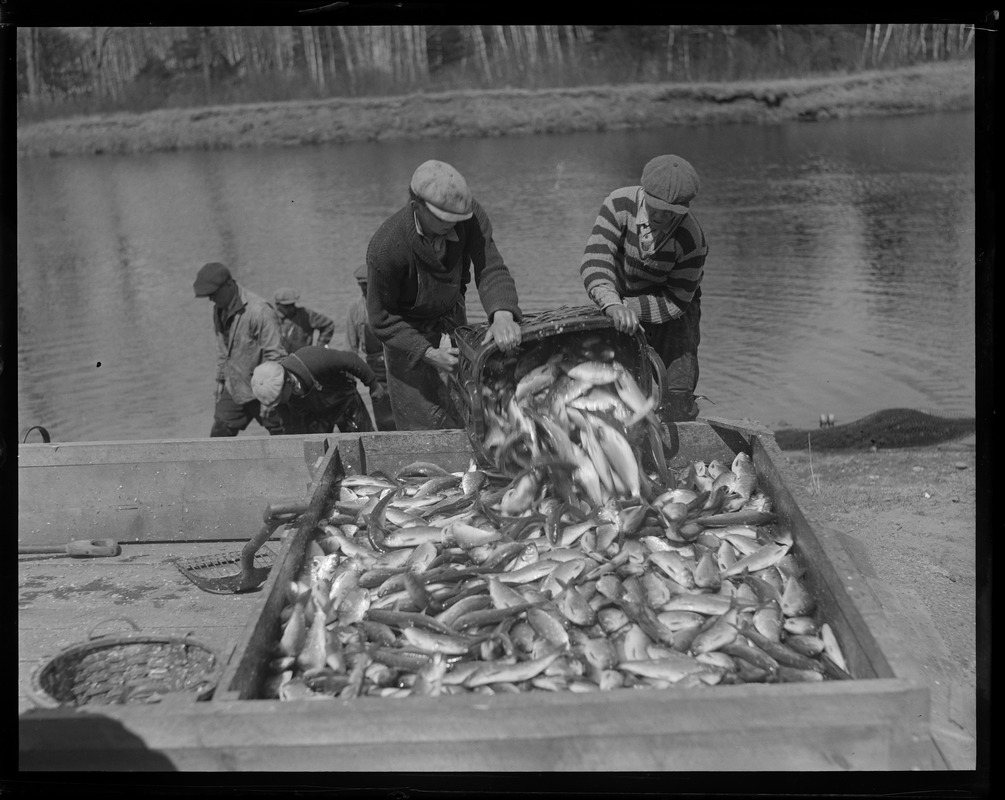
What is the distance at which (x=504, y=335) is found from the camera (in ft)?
16.0

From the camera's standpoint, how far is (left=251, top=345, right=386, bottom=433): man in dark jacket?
685 centimetres

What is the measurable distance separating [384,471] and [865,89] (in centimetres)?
2228

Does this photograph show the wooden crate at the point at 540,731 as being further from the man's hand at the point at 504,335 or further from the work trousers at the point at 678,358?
the work trousers at the point at 678,358

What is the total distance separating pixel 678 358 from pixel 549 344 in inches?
48.2

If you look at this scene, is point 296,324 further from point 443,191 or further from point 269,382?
point 443,191

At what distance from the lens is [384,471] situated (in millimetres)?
5578

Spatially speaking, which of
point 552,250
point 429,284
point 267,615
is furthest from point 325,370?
point 552,250

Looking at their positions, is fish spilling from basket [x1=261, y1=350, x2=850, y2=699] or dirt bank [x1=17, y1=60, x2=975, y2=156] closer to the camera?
fish spilling from basket [x1=261, y1=350, x2=850, y2=699]

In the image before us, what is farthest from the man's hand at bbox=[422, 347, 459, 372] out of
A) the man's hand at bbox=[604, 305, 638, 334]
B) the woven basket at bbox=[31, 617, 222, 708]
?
the woven basket at bbox=[31, 617, 222, 708]

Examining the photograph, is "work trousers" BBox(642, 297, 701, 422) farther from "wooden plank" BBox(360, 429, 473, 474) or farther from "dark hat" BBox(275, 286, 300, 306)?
"dark hat" BBox(275, 286, 300, 306)

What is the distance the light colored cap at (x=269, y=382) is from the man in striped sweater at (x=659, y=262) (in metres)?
2.34

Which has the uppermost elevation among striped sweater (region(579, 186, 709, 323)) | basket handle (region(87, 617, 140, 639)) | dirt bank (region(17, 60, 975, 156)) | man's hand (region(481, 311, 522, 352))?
dirt bank (region(17, 60, 975, 156))

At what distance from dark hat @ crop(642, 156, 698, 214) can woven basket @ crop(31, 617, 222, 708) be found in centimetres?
323

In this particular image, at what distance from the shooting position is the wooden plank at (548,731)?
3.10 meters
